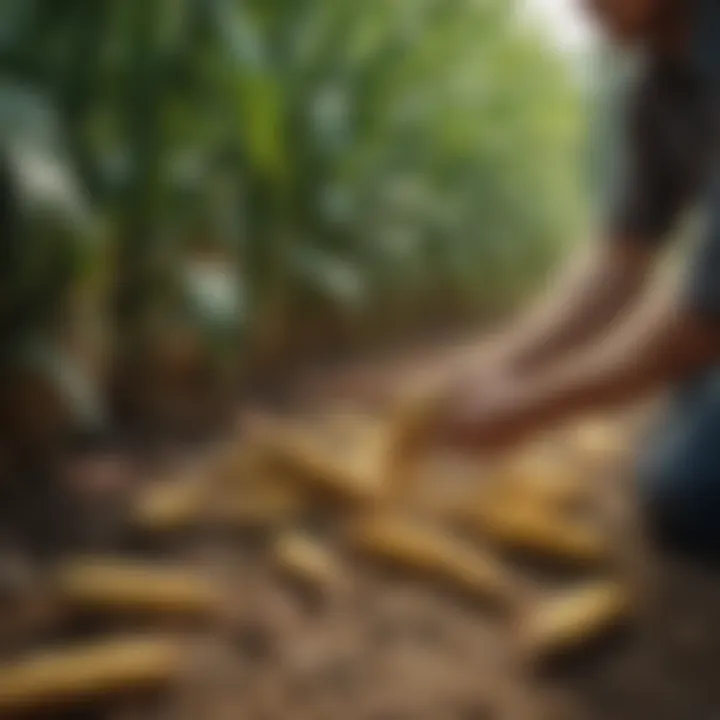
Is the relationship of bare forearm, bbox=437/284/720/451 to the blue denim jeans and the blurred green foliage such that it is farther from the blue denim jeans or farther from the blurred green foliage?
the blurred green foliage

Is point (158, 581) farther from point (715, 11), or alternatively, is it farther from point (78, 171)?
point (715, 11)

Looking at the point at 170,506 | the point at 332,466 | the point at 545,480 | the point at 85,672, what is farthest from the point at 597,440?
the point at 85,672

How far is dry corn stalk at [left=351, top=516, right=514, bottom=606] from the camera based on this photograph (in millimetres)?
708

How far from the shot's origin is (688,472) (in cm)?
77

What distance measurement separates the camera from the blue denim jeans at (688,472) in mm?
755

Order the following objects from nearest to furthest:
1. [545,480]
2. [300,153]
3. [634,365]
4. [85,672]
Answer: [85,672]
[634,365]
[545,480]
[300,153]

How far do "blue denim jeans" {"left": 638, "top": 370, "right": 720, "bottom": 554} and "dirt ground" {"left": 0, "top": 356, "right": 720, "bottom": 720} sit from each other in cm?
2

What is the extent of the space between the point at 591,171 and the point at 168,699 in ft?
1.64

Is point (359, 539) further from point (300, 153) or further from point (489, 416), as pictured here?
point (300, 153)

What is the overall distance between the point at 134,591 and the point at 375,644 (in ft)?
0.42

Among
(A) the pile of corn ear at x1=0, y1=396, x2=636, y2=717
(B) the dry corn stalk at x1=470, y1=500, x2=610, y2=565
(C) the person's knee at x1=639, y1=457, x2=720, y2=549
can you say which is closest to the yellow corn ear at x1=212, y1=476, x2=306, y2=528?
(A) the pile of corn ear at x1=0, y1=396, x2=636, y2=717

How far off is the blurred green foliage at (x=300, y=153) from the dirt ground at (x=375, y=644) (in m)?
0.24

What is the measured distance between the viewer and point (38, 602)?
68 centimetres

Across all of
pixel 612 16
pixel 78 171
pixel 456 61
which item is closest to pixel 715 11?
pixel 612 16
